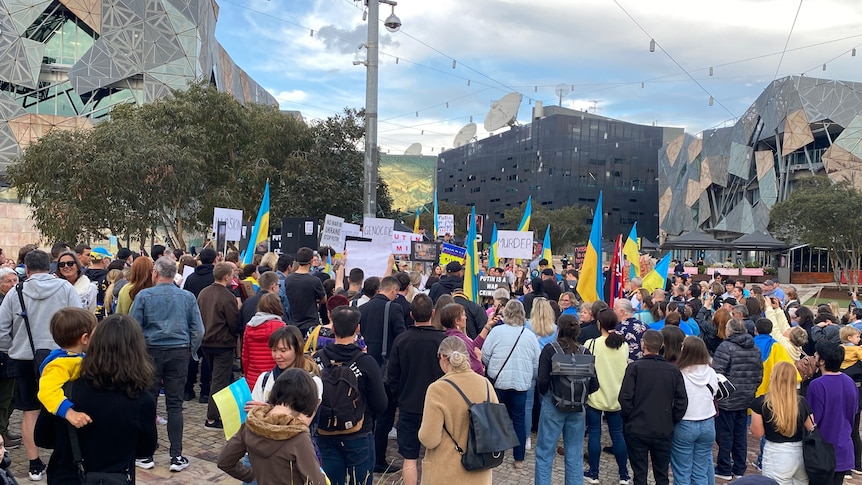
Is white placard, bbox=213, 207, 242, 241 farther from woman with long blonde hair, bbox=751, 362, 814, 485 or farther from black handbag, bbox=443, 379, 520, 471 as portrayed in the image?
woman with long blonde hair, bbox=751, 362, 814, 485

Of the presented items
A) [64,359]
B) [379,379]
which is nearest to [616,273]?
[379,379]

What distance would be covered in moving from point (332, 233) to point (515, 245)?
4467 millimetres

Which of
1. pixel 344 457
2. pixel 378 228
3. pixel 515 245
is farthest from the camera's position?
pixel 515 245

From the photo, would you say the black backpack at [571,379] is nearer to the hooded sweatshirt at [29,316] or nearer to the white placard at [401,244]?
the hooded sweatshirt at [29,316]

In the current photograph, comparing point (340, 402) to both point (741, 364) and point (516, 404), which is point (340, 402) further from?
point (741, 364)

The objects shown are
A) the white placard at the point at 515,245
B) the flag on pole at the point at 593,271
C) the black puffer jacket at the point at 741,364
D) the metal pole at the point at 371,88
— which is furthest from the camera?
the white placard at the point at 515,245

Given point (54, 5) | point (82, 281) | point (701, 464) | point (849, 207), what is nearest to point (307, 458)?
point (701, 464)

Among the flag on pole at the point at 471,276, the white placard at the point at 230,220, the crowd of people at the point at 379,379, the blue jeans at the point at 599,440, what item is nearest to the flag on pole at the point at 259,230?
the white placard at the point at 230,220

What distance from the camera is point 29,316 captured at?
16.9 ft

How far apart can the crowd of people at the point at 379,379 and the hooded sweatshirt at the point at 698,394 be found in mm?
14

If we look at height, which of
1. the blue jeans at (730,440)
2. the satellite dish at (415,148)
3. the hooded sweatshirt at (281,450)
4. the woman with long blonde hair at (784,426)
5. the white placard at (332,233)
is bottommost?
the blue jeans at (730,440)

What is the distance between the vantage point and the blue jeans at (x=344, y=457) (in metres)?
4.39

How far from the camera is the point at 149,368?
10.8 feet

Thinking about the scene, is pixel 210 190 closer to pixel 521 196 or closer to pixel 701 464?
pixel 701 464
